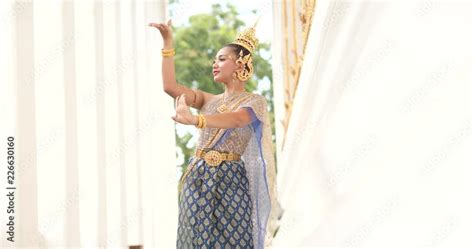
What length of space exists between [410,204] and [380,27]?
107 centimetres

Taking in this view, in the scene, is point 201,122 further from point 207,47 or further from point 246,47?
point 207,47

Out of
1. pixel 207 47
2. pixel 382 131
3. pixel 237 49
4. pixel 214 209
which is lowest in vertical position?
pixel 214 209

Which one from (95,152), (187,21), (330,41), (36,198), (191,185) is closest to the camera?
(191,185)

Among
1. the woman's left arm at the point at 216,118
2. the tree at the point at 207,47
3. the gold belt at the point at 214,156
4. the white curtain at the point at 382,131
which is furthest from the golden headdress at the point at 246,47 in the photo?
the tree at the point at 207,47

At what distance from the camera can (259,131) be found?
2836 mm

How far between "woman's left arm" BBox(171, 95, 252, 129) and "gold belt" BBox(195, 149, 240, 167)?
0.45ft

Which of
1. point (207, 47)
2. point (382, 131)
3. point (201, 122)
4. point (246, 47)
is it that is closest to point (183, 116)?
point (201, 122)

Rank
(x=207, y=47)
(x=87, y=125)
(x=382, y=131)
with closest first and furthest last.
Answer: (x=87, y=125)
(x=382, y=131)
(x=207, y=47)

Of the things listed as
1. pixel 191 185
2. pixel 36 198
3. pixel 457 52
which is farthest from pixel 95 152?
pixel 457 52

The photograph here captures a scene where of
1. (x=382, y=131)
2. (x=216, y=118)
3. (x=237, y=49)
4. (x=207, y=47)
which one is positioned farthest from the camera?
(x=207, y=47)

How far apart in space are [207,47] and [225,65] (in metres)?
4.95

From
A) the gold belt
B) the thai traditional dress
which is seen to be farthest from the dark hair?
the gold belt

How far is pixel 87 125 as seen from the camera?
371 centimetres

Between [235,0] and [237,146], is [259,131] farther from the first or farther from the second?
[235,0]
